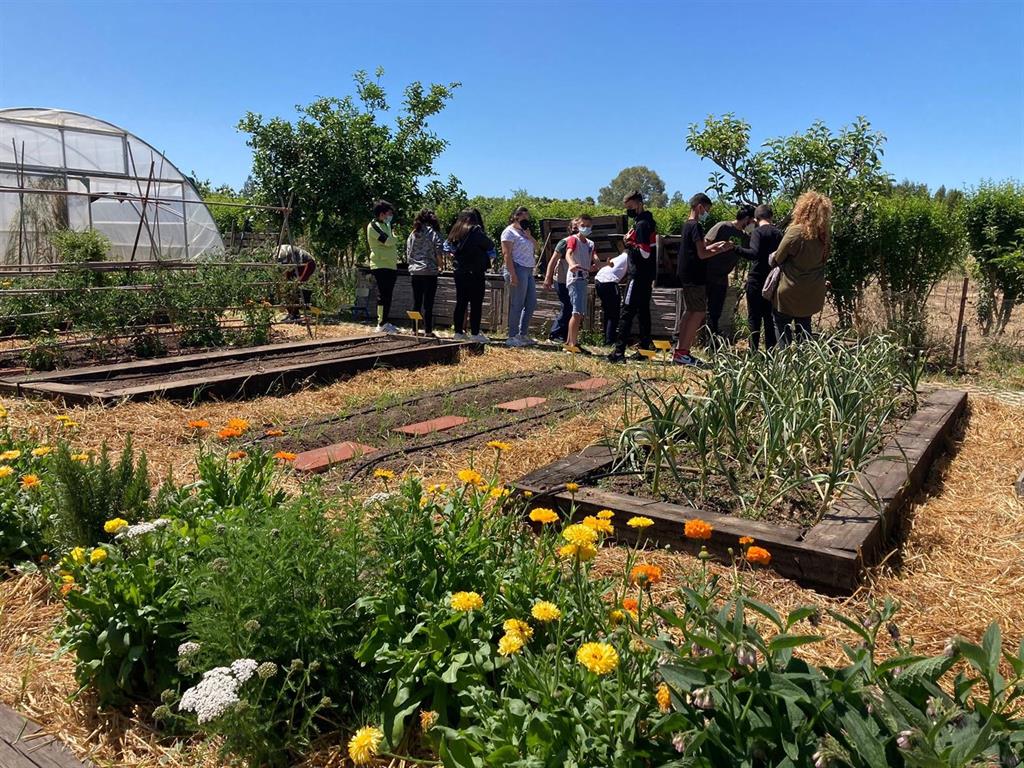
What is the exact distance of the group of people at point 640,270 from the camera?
22.4 feet

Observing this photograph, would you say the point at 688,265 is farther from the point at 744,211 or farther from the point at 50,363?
the point at 50,363

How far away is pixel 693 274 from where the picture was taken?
8.43 meters

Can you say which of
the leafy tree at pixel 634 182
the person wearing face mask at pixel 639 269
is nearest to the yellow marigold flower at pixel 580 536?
the person wearing face mask at pixel 639 269

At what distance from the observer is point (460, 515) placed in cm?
230

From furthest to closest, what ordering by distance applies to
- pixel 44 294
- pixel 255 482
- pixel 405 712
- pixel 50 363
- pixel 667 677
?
pixel 44 294
pixel 50 363
pixel 255 482
pixel 405 712
pixel 667 677

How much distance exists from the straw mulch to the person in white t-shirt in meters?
3.62

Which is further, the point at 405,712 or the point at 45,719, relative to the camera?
the point at 45,719

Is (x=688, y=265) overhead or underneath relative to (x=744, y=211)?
underneath

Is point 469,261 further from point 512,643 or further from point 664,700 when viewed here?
point 664,700

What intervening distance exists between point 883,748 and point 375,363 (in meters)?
6.24

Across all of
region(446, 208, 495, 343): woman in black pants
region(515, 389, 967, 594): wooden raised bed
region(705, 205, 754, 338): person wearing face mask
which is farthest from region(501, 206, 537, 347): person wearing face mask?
region(515, 389, 967, 594): wooden raised bed

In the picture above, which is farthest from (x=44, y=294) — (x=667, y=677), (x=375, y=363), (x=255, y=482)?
(x=667, y=677)

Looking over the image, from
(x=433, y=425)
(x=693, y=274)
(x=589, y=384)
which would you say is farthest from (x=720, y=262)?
(x=433, y=425)

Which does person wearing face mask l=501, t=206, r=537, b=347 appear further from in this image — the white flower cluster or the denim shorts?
the white flower cluster
